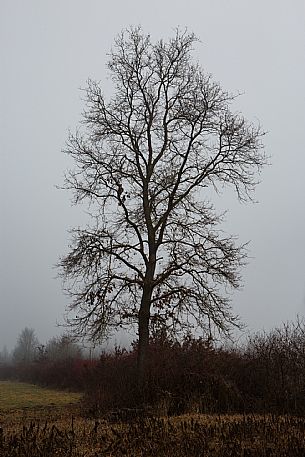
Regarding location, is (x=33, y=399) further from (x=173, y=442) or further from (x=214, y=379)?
(x=173, y=442)

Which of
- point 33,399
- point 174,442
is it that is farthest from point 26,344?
point 174,442

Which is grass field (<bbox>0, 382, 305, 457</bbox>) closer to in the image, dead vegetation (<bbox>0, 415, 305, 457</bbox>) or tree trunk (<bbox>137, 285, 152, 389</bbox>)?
dead vegetation (<bbox>0, 415, 305, 457</bbox>)

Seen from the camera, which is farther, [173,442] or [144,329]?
[144,329]

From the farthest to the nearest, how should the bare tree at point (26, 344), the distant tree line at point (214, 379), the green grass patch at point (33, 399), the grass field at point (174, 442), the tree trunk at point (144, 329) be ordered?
the bare tree at point (26, 344), the green grass patch at point (33, 399), the tree trunk at point (144, 329), the distant tree line at point (214, 379), the grass field at point (174, 442)

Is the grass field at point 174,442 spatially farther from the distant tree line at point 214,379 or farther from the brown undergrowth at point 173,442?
the distant tree line at point 214,379

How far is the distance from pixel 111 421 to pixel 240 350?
27.4 feet

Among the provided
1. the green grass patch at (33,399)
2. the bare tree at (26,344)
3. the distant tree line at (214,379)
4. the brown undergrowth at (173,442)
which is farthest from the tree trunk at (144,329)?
the bare tree at (26,344)

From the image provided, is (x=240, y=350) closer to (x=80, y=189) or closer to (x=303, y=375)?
(x=303, y=375)

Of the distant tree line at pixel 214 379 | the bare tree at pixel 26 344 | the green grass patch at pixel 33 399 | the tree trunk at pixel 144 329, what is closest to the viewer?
the distant tree line at pixel 214 379

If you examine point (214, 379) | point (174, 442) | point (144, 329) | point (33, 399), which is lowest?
point (174, 442)

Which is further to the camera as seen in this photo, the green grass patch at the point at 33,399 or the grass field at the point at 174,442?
the green grass patch at the point at 33,399

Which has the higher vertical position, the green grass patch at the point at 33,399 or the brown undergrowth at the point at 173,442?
the green grass patch at the point at 33,399

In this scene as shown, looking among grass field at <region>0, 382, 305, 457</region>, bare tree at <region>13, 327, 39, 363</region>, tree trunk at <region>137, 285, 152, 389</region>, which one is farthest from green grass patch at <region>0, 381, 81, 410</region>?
bare tree at <region>13, 327, 39, 363</region>

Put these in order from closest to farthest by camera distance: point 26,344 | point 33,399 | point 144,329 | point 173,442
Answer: point 173,442, point 144,329, point 33,399, point 26,344
